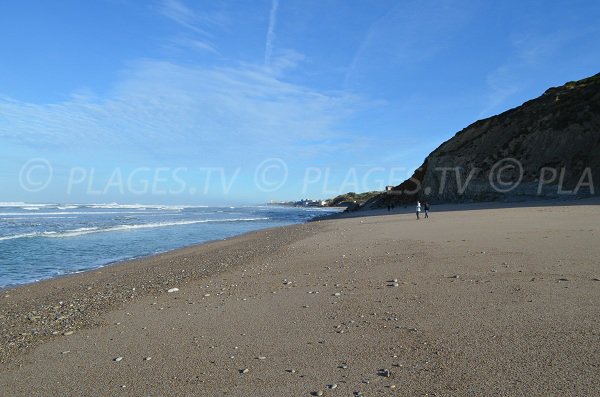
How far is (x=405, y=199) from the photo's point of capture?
54.8 m

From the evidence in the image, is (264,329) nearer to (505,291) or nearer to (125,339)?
(125,339)

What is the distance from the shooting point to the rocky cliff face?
35469 millimetres

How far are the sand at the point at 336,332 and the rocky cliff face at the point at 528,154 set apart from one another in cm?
3012

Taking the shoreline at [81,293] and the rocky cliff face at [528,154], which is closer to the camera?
the shoreline at [81,293]

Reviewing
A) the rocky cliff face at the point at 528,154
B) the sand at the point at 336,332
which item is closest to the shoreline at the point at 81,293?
the sand at the point at 336,332

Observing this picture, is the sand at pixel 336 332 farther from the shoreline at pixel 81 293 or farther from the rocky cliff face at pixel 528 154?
the rocky cliff face at pixel 528 154

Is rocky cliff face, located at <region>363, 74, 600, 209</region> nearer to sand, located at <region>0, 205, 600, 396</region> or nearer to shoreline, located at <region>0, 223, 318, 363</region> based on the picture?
sand, located at <region>0, 205, 600, 396</region>

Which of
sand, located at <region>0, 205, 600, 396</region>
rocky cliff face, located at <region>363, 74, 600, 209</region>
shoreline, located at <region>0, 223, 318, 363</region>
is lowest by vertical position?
shoreline, located at <region>0, 223, 318, 363</region>

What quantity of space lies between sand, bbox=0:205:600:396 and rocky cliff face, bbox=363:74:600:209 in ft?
98.8

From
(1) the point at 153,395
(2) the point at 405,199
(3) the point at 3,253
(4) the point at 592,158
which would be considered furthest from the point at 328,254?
(2) the point at 405,199

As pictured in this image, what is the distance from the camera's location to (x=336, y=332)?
16.9 feet

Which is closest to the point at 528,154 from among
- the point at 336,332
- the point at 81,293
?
the point at 81,293

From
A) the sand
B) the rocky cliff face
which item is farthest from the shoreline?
the rocky cliff face

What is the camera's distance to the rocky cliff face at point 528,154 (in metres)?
35.5
